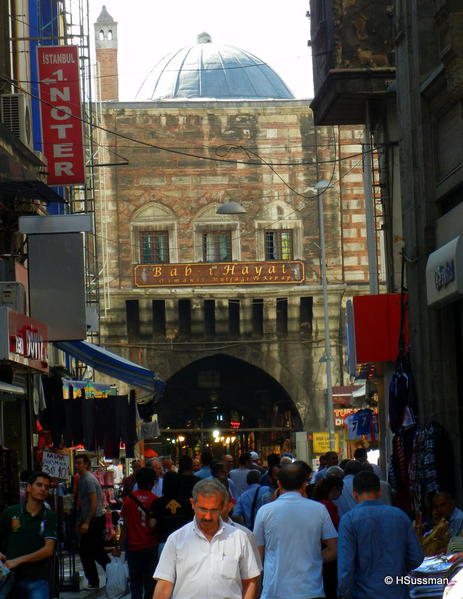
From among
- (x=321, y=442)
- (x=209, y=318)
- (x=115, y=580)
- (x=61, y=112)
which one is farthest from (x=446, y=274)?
(x=209, y=318)

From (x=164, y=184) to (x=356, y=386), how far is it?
27.7 ft

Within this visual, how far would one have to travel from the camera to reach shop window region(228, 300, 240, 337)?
42812 mm

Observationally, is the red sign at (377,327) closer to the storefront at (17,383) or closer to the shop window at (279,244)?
the storefront at (17,383)

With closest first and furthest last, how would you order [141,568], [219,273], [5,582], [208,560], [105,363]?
[208,560]
[5,582]
[141,568]
[105,363]
[219,273]

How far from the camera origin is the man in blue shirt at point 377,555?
8016 mm

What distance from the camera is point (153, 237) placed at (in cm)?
4284

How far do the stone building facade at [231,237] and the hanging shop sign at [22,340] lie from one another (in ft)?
82.5

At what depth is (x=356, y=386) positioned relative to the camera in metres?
40.6

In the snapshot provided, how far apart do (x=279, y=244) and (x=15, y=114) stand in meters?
23.8

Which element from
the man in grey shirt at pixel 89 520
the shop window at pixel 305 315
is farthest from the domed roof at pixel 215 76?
the man in grey shirt at pixel 89 520

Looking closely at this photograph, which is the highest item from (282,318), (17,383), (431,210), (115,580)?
(282,318)

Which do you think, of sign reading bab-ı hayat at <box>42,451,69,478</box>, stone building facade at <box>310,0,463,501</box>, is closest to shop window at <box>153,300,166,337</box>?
sign reading bab-ı hayat at <box>42,451,69,478</box>

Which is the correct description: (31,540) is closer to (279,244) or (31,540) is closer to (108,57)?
(279,244)

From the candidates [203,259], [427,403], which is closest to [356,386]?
[203,259]
